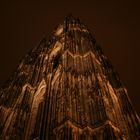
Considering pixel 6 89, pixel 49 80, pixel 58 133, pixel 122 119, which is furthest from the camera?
pixel 6 89

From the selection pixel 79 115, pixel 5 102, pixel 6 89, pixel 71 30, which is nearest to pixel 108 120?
pixel 79 115

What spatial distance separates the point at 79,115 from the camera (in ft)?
38.5

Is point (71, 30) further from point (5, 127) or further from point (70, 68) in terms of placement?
point (5, 127)

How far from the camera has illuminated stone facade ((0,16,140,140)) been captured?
11266 mm

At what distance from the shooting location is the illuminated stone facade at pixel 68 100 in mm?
11266

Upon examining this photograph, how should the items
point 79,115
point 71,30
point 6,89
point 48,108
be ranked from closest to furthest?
point 79,115, point 48,108, point 6,89, point 71,30

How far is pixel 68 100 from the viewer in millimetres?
12352

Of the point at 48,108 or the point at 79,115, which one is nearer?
the point at 79,115

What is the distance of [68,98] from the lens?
12.4 meters

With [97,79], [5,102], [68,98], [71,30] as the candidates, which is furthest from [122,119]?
[71,30]

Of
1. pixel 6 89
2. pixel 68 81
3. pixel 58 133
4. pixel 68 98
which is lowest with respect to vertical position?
pixel 58 133

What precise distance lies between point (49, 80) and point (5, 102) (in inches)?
90.2

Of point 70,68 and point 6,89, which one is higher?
point 6,89

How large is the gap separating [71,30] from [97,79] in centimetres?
709
